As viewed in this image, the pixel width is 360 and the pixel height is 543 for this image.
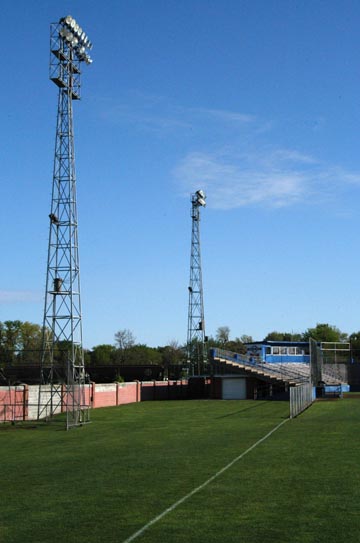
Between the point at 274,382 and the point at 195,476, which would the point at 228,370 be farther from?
the point at 195,476

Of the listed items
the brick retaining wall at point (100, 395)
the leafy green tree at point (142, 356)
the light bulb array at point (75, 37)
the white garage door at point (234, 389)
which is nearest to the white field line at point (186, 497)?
the brick retaining wall at point (100, 395)

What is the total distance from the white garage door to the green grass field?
34.1 m

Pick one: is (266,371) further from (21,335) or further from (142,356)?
(142,356)

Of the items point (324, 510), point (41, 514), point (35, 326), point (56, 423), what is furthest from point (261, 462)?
point (35, 326)

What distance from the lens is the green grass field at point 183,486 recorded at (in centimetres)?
1148

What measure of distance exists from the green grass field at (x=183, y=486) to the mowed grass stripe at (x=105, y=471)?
3 centimetres

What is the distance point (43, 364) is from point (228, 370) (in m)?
27.9

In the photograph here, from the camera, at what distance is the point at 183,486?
15.8 m

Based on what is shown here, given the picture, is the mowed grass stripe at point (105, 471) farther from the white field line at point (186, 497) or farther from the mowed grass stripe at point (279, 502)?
the mowed grass stripe at point (279, 502)

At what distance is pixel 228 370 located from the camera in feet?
217

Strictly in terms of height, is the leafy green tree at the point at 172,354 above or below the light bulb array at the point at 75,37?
below

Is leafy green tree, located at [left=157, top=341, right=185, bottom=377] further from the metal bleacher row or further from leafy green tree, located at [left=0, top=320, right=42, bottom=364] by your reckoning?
the metal bleacher row

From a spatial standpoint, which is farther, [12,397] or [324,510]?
[12,397]

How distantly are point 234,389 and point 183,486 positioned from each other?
5019 centimetres
